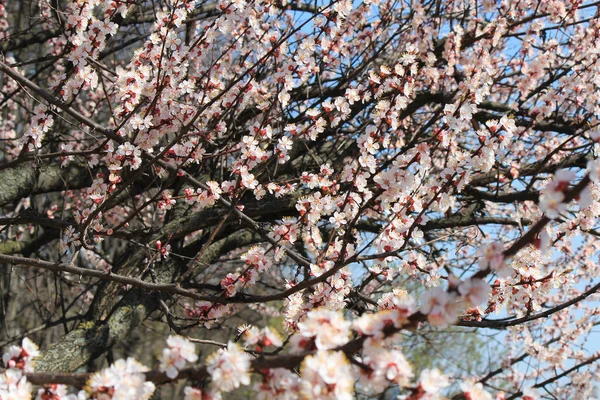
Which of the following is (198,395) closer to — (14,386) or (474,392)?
(14,386)

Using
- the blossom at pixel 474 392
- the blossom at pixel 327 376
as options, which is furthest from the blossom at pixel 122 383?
the blossom at pixel 474 392

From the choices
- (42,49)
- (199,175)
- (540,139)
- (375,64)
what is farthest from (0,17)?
(540,139)

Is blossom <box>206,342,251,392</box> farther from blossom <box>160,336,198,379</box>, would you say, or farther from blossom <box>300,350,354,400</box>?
blossom <box>300,350,354,400</box>

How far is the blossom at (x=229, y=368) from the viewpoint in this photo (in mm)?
1567

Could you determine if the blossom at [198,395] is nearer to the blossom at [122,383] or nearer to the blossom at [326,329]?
Result: the blossom at [122,383]

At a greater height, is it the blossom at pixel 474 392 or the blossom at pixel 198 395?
the blossom at pixel 474 392

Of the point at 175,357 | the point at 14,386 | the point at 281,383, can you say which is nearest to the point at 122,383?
the point at 175,357

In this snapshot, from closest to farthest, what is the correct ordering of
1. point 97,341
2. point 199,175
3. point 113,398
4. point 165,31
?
point 113,398
point 165,31
point 97,341
point 199,175

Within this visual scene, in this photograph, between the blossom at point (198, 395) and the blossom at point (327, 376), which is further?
the blossom at point (198, 395)

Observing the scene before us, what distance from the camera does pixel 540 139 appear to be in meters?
5.89

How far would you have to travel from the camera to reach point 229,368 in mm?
1570

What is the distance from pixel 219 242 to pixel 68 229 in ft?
4.96

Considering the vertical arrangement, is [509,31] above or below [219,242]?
above

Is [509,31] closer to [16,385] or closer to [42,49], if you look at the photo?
[16,385]
